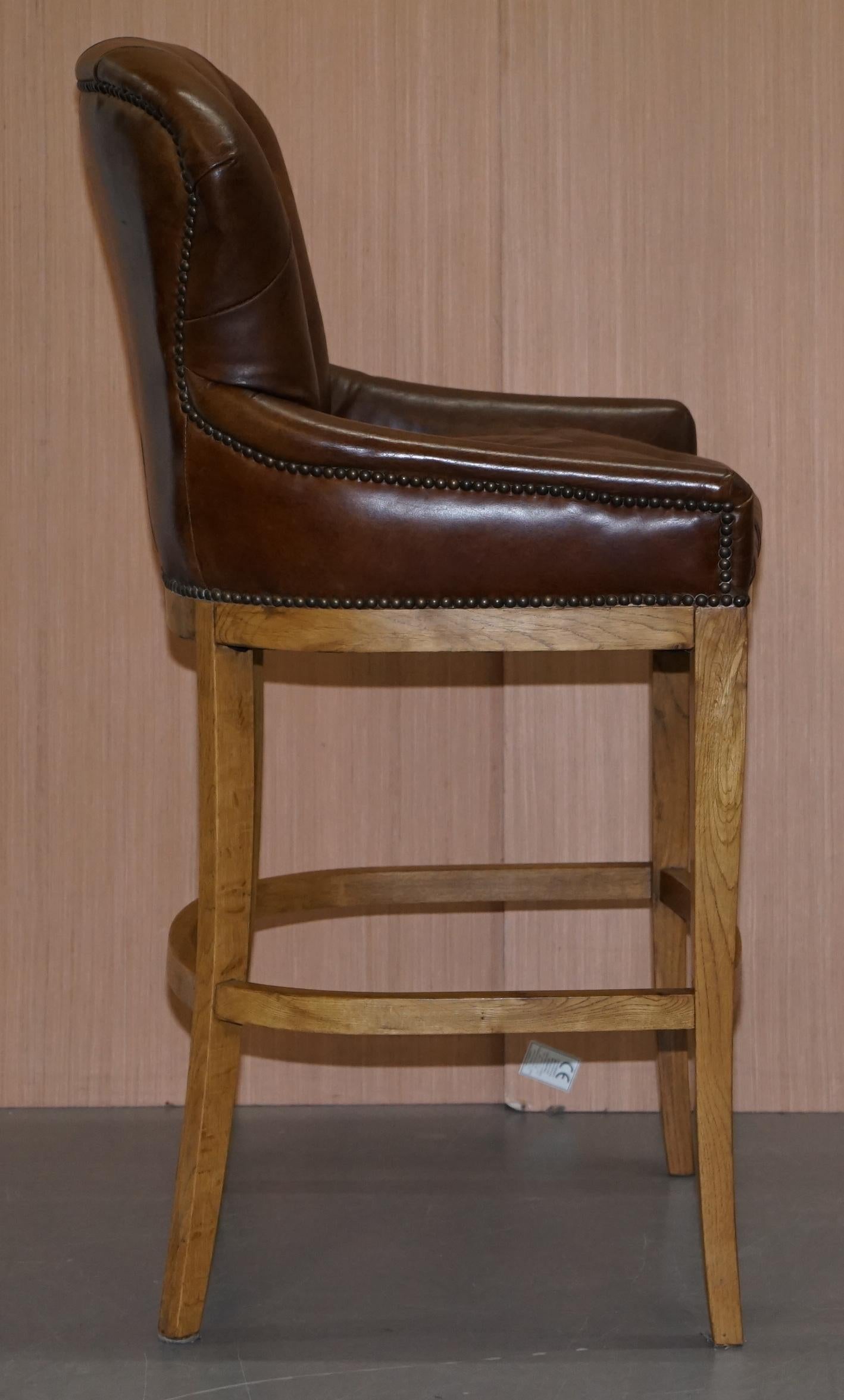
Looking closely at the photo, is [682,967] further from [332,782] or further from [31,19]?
[31,19]

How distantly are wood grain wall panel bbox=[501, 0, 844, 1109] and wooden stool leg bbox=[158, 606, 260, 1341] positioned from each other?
0.55 m

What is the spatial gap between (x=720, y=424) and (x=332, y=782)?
0.62m

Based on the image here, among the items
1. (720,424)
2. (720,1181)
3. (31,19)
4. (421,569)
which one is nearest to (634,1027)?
(720,1181)

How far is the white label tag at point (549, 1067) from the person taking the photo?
4.96 ft

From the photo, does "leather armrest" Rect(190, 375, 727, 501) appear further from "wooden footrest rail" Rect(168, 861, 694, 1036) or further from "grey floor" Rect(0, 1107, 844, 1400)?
"grey floor" Rect(0, 1107, 844, 1400)

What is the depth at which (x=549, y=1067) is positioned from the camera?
151 cm

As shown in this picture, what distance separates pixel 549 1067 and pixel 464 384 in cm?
81

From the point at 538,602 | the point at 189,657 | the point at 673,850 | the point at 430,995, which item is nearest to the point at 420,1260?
the point at 430,995

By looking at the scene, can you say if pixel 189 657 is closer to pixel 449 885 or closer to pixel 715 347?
pixel 449 885

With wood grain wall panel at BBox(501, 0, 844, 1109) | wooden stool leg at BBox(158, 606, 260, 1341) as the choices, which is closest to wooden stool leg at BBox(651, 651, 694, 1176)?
wood grain wall panel at BBox(501, 0, 844, 1109)

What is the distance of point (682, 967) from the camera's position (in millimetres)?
1319

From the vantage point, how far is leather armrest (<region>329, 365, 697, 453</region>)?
131 cm

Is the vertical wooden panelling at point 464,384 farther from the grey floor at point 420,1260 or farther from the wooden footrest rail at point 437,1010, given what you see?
the wooden footrest rail at point 437,1010

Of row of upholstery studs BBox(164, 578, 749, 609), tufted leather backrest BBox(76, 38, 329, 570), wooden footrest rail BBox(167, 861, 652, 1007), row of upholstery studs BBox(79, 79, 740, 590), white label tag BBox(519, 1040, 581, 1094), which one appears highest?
tufted leather backrest BBox(76, 38, 329, 570)
